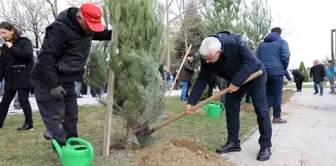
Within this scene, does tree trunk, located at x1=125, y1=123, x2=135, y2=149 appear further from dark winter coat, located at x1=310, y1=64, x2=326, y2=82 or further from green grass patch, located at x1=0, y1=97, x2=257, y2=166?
dark winter coat, located at x1=310, y1=64, x2=326, y2=82

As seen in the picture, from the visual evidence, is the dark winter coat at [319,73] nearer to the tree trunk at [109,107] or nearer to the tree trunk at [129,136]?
the tree trunk at [129,136]

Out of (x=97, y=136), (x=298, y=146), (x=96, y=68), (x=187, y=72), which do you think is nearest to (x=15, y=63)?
(x=97, y=136)

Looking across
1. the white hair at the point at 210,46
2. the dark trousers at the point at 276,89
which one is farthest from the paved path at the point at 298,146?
the white hair at the point at 210,46

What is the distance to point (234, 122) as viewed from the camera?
4.40m

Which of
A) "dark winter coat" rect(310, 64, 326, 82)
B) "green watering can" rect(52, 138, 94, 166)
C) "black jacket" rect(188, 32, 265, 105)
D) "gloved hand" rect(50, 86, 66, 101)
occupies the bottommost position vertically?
"dark winter coat" rect(310, 64, 326, 82)

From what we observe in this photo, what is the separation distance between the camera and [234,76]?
12.7 ft

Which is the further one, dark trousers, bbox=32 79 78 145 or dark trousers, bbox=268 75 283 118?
dark trousers, bbox=268 75 283 118

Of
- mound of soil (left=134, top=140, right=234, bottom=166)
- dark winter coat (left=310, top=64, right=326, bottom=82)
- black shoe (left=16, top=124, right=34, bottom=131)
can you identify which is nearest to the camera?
mound of soil (left=134, top=140, right=234, bottom=166)

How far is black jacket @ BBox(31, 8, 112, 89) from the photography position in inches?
127

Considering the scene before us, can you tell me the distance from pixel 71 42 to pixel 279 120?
4.65 meters

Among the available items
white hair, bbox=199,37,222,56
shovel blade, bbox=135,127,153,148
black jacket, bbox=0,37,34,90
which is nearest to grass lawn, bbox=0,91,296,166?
shovel blade, bbox=135,127,153,148

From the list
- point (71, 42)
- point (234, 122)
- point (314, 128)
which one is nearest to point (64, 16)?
point (71, 42)

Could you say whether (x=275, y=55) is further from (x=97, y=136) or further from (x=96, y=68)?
(x=96, y=68)

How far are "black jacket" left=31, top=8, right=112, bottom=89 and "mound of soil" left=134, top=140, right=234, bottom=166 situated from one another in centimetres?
115
